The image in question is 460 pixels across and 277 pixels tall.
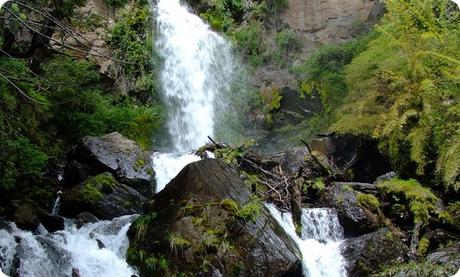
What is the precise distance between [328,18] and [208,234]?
32.8 feet

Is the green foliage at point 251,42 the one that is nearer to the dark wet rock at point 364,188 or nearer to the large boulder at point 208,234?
the dark wet rock at point 364,188

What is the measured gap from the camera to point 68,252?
604 centimetres

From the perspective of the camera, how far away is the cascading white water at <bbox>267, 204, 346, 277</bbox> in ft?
21.2

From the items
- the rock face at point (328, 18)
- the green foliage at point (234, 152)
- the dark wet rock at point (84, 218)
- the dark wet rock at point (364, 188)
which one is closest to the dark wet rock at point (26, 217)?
the dark wet rock at point (84, 218)

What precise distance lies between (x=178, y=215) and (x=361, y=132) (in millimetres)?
4109

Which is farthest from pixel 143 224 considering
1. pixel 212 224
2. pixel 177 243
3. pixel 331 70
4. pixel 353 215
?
pixel 331 70

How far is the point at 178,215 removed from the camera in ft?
19.6

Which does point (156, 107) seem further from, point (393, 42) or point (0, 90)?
point (0, 90)

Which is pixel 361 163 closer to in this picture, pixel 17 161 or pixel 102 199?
pixel 102 199

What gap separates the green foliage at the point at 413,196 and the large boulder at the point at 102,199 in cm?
395

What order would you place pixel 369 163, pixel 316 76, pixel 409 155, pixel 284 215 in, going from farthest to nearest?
pixel 316 76
pixel 369 163
pixel 409 155
pixel 284 215

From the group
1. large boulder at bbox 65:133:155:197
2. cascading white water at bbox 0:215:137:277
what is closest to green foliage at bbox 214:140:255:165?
large boulder at bbox 65:133:155:197

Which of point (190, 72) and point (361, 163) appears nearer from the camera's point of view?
point (361, 163)

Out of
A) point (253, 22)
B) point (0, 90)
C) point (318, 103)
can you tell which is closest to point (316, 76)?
point (318, 103)
